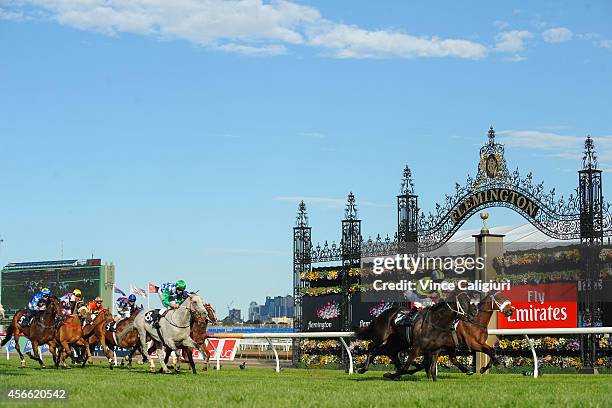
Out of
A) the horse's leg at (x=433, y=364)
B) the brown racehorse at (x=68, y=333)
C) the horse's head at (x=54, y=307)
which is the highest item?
the horse's head at (x=54, y=307)

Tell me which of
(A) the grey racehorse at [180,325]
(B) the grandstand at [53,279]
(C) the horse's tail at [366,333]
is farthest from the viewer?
(B) the grandstand at [53,279]

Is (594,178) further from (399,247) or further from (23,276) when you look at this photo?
(23,276)

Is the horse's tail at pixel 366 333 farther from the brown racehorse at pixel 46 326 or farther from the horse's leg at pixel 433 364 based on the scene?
the brown racehorse at pixel 46 326

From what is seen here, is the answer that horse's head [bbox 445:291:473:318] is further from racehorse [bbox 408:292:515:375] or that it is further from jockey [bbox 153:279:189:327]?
jockey [bbox 153:279:189:327]

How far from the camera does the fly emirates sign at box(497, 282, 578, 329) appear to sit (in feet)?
77.4

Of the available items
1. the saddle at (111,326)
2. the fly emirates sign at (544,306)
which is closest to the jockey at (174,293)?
the saddle at (111,326)

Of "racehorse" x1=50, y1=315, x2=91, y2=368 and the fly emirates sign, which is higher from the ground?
the fly emirates sign

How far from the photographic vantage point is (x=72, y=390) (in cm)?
1255

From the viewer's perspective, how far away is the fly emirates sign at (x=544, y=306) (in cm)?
2358

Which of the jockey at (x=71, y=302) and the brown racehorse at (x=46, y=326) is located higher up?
the jockey at (x=71, y=302)

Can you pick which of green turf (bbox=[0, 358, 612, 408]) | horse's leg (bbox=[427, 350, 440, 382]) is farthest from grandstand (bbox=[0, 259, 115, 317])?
green turf (bbox=[0, 358, 612, 408])

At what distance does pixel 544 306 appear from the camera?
23.8 metres

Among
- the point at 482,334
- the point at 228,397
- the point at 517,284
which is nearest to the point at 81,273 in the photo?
the point at 517,284

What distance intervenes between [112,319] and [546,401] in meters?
15.7
